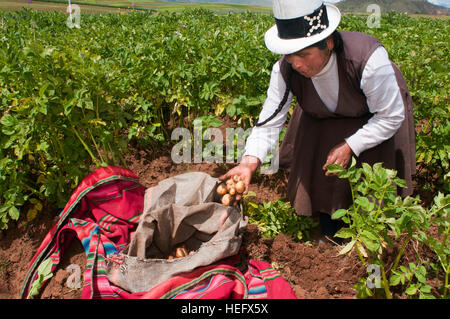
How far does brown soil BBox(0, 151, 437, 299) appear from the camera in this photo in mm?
1931

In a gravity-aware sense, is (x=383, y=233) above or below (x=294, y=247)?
above

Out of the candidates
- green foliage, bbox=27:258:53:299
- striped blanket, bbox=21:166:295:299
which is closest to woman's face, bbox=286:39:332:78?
striped blanket, bbox=21:166:295:299

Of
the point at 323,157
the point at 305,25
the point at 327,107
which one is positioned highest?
the point at 305,25

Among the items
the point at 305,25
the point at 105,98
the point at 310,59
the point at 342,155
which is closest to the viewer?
the point at 305,25

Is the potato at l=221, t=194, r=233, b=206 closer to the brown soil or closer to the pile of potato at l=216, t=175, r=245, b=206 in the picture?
the pile of potato at l=216, t=175, r=245, b=206

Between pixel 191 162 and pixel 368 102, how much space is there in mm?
1827

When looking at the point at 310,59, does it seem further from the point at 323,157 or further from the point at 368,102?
the point at 323,157

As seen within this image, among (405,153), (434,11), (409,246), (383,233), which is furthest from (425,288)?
(434,11)

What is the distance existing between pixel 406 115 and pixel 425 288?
101 centimetres

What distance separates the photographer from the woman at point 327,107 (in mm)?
1560

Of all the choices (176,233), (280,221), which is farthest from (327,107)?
(176,233)

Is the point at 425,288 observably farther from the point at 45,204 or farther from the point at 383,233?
the point at 45,204

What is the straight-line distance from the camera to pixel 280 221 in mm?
2404

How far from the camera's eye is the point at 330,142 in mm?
2051
